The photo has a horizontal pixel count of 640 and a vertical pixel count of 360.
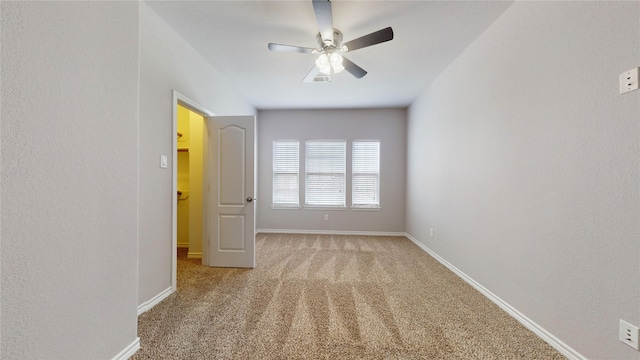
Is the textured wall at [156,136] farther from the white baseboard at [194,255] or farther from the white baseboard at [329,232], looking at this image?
the white baseboard at [329,232]

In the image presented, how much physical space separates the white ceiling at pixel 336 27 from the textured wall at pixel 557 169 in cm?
33

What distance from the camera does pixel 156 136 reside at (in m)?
2.27

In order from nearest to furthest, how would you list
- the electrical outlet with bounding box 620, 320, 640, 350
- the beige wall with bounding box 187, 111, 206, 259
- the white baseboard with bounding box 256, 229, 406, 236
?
1. the electrical outlet with bounding box 620, 320, 640, 350
2. the beige wall with bounding box 187, 111, 206, 259
3. the white baseboard with bounding box 256, 229, 406, 236

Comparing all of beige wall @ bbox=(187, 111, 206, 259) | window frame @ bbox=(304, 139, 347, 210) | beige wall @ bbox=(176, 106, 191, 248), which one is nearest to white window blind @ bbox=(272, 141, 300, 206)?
window frame @ bbox=(304, 139, 347, 210)

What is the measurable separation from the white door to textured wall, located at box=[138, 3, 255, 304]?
731 mm

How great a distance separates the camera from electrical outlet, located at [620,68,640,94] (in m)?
1.25

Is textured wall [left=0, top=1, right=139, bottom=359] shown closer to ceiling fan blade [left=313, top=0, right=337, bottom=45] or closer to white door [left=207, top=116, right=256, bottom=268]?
ceiling fan blade [left=313, top=0, right=337, bottom=45]

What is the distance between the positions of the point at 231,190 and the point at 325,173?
2.47 m

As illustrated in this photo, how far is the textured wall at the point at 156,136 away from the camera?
2.12 meters

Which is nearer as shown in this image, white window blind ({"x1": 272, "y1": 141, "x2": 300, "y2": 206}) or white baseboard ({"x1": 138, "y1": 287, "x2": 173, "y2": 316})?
white baseboard ({"x1": 138, "y1": 287, "x2": 173, "y2": 316})

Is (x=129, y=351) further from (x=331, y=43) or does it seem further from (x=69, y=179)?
(x=331, y=43)

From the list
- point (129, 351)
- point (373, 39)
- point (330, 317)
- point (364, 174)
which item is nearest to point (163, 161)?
point (129, 351)

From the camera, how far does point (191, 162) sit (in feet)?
11.9

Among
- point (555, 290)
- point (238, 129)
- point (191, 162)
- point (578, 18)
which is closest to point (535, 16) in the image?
point (578, 18)
